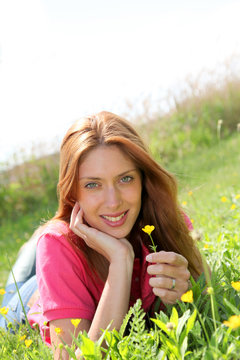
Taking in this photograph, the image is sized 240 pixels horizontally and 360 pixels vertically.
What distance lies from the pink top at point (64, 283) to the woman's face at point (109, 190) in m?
0.17

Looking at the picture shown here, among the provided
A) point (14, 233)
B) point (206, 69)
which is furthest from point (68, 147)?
point (206, 69)

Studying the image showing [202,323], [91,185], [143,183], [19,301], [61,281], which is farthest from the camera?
[19,301]

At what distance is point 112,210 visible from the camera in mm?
1808

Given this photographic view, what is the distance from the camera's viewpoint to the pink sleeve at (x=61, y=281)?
A: 168 cm

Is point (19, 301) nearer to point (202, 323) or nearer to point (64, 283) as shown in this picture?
point (64, 283)

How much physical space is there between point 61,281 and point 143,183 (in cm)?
64

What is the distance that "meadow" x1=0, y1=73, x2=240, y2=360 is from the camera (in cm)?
124

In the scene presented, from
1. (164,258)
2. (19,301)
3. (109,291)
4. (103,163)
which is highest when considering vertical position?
(103,163)

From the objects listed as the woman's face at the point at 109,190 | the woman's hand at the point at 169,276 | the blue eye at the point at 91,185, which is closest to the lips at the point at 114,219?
the woman's face at the point at 109,190

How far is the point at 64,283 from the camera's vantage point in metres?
1.73

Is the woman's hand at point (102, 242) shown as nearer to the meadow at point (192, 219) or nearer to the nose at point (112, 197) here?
the nose at point (112, 197)

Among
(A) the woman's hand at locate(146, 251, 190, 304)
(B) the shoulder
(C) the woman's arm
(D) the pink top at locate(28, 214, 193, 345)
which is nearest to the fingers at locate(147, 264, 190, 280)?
(A) the woman's hand at locate(146, 251, 190, 304)

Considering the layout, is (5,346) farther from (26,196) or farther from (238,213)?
(26,196)

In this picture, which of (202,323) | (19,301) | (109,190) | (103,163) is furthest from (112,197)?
(19,301)
